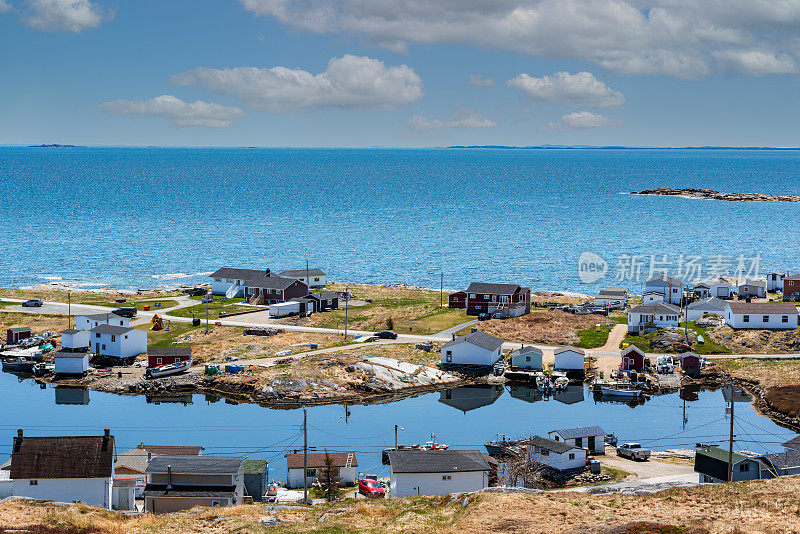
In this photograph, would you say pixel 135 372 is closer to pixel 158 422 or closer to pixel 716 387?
pixel 158 422

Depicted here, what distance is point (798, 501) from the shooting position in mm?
32906

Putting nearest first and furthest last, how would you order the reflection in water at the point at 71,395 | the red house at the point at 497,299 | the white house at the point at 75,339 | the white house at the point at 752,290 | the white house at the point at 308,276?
the reflection in water at the point at 71,395
the white house at the point at 75,339
the red house at the point at 497,299
the white house at the point at 752,290
the white house at the point at 308,276

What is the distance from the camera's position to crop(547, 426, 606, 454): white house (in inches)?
2309

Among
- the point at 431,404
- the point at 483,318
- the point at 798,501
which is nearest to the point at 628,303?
the point at 483,318

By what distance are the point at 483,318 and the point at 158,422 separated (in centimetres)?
4211

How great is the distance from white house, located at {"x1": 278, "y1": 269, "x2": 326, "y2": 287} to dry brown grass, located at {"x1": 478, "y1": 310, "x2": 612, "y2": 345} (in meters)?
31.5

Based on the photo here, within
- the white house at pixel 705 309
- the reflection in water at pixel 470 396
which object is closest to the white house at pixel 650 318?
the white house at pixel 705 309

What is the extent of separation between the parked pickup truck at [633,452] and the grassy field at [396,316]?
34.8 m

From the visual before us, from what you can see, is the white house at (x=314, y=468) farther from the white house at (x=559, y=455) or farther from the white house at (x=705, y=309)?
the white house at (x=705, y=309)

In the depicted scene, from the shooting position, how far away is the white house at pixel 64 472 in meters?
44.2

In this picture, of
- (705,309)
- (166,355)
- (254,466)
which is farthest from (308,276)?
(254,466)

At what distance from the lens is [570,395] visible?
251ft

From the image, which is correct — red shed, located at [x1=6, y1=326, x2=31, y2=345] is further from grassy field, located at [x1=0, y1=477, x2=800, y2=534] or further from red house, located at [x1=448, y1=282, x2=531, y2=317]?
grassy field, located at [x1=0, y1=477, x2=800, y2=534]

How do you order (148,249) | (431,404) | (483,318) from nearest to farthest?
1. (431,404)
2. (483,318)
3. (148,249)
